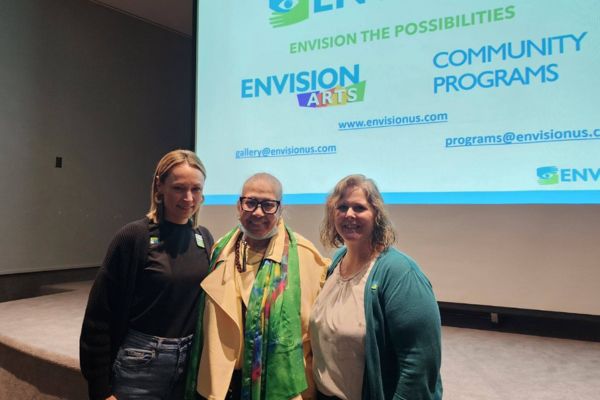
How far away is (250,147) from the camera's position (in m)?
3.40

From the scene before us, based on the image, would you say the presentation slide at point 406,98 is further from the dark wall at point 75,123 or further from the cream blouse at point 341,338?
the dark wall at point 75,123

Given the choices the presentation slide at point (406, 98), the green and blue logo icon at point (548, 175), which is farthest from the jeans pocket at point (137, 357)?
the green and blue logo icon at point (548, 175)

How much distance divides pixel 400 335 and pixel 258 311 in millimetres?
398

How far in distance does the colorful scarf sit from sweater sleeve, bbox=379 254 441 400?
0.28 m

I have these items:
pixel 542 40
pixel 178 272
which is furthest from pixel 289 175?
pixel 178 272

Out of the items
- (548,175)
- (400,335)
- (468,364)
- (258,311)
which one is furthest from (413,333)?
(548,175)

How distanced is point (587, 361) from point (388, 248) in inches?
67.1

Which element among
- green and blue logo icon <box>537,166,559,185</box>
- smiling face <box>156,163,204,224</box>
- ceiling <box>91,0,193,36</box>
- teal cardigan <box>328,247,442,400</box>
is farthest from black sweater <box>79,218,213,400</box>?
ceiling <box>91,0,193,36</box>

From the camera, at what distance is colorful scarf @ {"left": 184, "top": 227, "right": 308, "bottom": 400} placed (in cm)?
118

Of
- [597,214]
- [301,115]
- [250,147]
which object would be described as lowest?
[597,214]

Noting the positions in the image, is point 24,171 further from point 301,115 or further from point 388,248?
point 388,248

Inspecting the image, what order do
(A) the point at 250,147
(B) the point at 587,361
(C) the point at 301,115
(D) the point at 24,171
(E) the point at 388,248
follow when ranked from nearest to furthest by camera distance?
(E) the point at 388,248, (B) the point at 587,361, (C) the point at 301,115, (A) the point at 250,147, (D) the point at 24,171

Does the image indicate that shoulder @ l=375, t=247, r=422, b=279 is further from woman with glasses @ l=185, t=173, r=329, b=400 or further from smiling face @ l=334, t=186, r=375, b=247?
woman with glasses @ l=185, t=173, r=329, b=400

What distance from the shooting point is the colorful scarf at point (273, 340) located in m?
1.18
